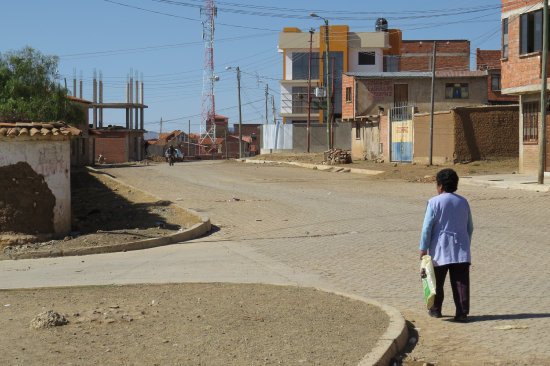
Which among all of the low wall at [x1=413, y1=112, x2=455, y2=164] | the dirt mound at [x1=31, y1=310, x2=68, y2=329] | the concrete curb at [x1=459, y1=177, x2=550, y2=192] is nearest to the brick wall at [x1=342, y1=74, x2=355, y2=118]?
the low wall at [x1=413, y1=112, x2=455, y2=164]

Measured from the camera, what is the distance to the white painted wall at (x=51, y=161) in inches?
546

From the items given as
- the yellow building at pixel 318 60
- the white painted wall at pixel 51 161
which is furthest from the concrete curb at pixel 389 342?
the yellow building at pixel 318 60

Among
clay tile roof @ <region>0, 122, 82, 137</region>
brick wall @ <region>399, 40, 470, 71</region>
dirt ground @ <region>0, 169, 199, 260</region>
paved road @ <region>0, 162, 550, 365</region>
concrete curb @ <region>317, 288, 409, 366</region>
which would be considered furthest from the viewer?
brick wall @ <region>399, 40, 470, 71</region>

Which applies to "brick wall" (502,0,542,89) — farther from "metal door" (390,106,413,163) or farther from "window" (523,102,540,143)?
"metal door" (390,106,413,163)

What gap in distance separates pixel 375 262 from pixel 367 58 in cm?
8110

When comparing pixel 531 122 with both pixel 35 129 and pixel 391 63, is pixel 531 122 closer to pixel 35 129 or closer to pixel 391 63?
pixel 35 129

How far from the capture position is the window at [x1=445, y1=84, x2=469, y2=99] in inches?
2301

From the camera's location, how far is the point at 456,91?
58531mm

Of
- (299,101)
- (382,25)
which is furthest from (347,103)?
(382,25)

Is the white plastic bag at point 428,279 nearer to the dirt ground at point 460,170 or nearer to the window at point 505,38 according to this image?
the dirt ground at point 460,170

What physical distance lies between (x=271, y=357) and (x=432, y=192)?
1926 cm

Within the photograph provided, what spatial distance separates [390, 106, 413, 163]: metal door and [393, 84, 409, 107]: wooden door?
1226 cm

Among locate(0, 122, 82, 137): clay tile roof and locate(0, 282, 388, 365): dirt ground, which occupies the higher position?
locate(0, 122, 82, 137): clay tile roof

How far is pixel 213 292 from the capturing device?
853 centimetres
